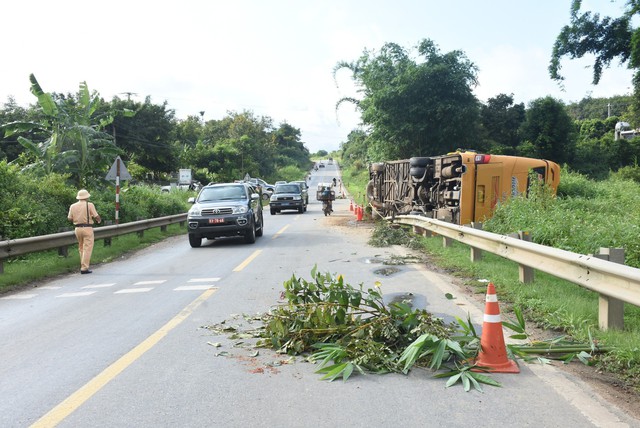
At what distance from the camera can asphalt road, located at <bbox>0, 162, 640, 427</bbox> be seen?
388 cm

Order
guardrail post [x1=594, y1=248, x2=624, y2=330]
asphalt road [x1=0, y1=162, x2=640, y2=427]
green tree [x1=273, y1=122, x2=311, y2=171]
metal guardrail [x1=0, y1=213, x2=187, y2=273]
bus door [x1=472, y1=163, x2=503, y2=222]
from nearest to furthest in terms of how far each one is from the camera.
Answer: asphalt road [x1=0, y1=162, x2=640, y2=427], guardrail post [x1=594, y1=248, x2=624, y2=330], metal guardrail [x1=0, y1=213, x2=187, y2=273], bus door [x1=472, y1=163, x2=503, y2=222], green tree [x1=273, y1=122, x2=311, y2=171]

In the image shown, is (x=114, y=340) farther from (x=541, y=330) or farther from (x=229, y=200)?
(x=229, y=200)

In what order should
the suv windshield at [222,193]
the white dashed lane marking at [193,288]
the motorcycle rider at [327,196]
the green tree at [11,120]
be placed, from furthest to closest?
the green tree at [11,120]
the motorcycle rider at [327,196]
the suv windshield at [222,193]
the white dashed lane marking at [193,288]

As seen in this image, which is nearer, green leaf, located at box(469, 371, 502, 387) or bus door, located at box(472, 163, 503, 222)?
green leaf, located at box(469, 371, 502, 387)

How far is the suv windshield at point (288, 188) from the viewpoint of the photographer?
1272 inches

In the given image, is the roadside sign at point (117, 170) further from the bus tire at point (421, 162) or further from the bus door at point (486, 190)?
the bus door at point (486, 190)

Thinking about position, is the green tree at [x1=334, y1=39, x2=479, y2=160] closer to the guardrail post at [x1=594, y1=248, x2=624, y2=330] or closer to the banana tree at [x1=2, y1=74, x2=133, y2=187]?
the banana tree at [x1=2, y1=74, x2=133, y2=187]

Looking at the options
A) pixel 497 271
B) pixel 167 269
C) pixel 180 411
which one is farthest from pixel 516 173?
pixel 180 411


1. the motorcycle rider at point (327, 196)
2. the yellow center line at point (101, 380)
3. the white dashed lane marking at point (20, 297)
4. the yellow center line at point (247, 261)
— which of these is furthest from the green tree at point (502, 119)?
the yellow center line at point (101, 380)

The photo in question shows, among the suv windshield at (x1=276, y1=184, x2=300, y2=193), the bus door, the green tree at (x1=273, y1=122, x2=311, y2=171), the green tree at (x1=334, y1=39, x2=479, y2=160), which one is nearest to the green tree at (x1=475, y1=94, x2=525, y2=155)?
the green tree at (x1=334, y1=39, x2=479, y2=160)

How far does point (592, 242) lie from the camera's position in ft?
27.3

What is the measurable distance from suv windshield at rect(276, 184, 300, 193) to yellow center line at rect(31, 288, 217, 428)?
83.1ft

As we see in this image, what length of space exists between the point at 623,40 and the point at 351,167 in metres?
→ 69.2

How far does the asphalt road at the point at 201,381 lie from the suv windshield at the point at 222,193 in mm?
7687
